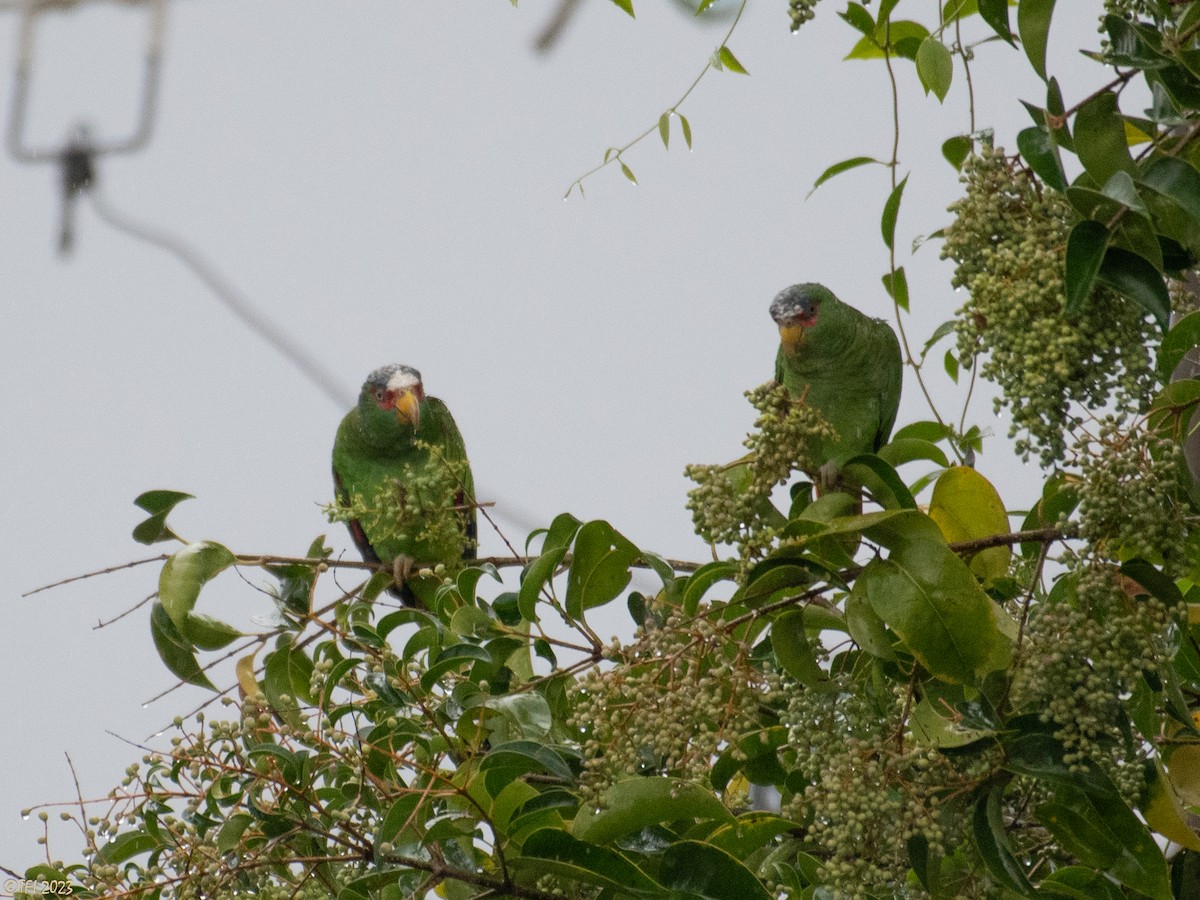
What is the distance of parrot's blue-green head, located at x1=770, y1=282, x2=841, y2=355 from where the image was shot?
6.16 feet

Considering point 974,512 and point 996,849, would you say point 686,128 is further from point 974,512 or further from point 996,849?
point 996,849

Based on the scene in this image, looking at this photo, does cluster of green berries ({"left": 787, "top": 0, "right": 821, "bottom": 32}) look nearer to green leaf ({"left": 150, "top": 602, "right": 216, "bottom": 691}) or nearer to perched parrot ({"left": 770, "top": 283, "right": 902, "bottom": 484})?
perched parrot ({"left": 770, "top": 283, "right": 902, "bottom": 484})

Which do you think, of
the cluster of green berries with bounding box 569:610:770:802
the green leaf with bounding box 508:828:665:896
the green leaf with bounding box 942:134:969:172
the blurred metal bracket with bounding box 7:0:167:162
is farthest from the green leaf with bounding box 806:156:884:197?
the blurred metal bracket with bounding box 7:0:167:162

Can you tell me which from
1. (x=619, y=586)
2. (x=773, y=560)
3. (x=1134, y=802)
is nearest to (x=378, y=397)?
(x=619, y=586)

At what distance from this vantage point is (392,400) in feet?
8.60

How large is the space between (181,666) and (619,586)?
60 cm

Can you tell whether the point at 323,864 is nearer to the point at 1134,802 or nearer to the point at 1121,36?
the point at 1134,802

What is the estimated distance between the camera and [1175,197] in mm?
841

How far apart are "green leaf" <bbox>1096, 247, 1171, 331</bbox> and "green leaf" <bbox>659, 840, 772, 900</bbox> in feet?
1.78

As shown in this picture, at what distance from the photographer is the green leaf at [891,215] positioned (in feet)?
4.24

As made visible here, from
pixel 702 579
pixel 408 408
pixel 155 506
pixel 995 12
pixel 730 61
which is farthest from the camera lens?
pixel 408 408

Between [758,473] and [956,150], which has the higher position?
[956,150]

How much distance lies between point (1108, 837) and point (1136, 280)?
1.69 ft

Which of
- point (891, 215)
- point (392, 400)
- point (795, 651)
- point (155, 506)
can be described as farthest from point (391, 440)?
point (795, 651)
